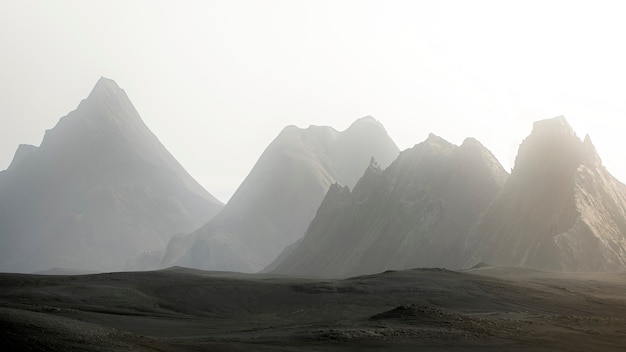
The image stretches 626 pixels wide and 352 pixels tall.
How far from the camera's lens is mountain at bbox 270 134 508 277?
4860 inches

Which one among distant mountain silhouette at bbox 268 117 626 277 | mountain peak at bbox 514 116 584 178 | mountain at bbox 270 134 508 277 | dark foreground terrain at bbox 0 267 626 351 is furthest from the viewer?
mountain at bbox 270 134 508 277

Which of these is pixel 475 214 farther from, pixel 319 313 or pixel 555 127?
pixel 319 313

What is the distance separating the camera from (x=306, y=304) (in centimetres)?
5678

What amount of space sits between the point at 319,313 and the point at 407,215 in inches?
3137

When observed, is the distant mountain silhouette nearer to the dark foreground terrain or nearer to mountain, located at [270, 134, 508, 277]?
mountain, located at [270, 134, 508, 277]

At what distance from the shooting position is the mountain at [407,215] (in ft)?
405

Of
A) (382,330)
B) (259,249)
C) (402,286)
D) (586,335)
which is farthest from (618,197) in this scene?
(259,249)

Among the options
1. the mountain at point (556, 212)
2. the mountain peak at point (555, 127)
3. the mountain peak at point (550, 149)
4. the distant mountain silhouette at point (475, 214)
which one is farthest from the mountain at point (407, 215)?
the mountain peak at point (555, 127)

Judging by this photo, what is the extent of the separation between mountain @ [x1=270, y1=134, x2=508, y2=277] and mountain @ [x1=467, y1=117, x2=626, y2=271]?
922cm

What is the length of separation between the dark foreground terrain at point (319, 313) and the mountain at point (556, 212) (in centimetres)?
1215

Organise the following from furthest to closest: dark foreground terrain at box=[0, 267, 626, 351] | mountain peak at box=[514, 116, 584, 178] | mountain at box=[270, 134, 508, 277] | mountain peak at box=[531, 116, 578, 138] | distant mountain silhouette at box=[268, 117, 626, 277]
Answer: mountain at box=[270, 134, 508, 277] < mountain peak at box=[531, 116, 578, 138] < mountain peak at box=[514, 116, 584, 178] < distant mountain silhouette at box=[268, 117, 626, 277] < dark foreground terrain at box=[0, 267, 626, 351]

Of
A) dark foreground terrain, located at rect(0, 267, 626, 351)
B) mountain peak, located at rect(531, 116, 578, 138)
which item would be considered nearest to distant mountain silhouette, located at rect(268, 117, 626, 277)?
mountain peak, located at rect(531, 116, 578, 138)

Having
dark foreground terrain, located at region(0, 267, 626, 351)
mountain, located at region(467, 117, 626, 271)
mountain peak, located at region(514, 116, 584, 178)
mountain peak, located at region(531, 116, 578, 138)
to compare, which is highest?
mountain peak, located at region(531, 116, 578, 138)

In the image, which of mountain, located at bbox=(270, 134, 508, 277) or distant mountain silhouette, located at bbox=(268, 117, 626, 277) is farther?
mountain, located at bbox=(270, 134, 508, 277)
